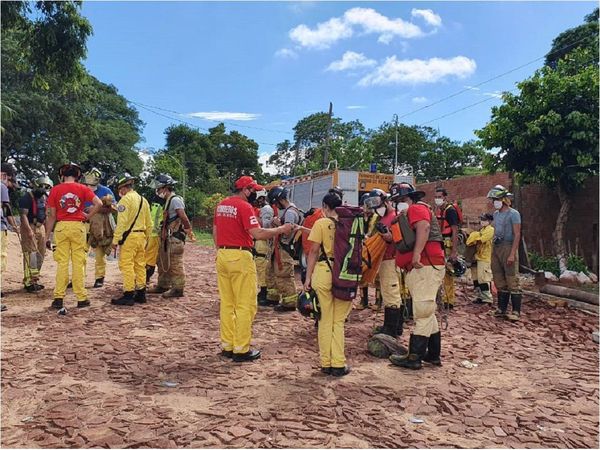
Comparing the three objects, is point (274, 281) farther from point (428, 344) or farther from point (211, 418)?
point (211, 418)

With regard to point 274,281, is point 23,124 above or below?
above

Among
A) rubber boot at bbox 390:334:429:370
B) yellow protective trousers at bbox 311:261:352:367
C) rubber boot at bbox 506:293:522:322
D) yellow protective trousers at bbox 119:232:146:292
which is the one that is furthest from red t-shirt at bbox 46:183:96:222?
rubber boot at bbox 506:293:522:322

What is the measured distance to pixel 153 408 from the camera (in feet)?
12.2

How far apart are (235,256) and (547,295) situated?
7.05 metres

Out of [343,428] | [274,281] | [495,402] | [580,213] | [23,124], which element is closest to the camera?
[343,428]

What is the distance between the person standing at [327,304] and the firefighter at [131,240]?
10.8 ft

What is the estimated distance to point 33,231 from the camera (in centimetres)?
798

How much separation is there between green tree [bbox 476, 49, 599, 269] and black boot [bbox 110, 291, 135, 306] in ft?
29.8

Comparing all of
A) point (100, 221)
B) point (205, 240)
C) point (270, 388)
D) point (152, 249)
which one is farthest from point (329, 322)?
point (205, 240)

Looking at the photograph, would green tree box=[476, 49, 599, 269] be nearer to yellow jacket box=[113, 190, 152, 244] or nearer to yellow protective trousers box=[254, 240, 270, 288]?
yellow protective trousers box=[254, 240, 270, 288]

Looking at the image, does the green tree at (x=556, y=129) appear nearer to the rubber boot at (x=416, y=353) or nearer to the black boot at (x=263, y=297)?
the black boot at (x=263, y=297)

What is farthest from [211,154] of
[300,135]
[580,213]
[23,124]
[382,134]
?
[580,213]

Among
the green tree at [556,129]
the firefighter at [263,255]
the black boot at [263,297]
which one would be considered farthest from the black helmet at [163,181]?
the green tree at [556,129]

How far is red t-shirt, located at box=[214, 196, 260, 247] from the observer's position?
496 cm
